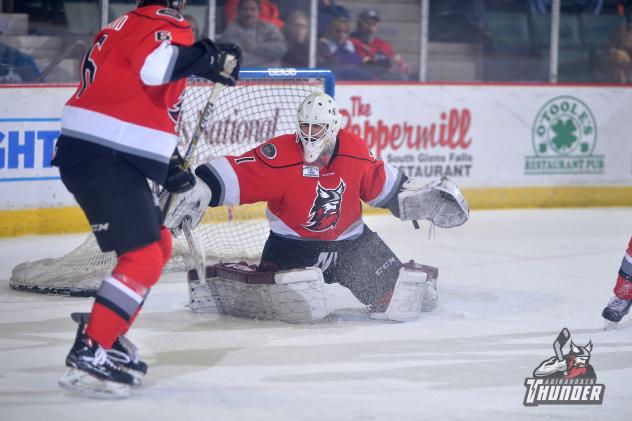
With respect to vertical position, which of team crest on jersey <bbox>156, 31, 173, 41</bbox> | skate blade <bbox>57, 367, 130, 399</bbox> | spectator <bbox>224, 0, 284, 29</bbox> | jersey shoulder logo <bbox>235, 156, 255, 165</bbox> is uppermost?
spectator <bbox>224, 0, 284, 29</bbox>

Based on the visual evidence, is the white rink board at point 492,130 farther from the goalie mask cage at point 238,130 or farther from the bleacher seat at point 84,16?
the bleacher seat at point 84,16

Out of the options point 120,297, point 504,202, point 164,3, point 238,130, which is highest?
point 164,3

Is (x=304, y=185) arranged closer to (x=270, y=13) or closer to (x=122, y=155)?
(x=122, y=155)

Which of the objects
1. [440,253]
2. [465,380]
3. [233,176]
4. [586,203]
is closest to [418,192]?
[233,176]

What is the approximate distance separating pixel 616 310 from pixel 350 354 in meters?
1.15

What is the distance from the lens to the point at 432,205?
15.1ft

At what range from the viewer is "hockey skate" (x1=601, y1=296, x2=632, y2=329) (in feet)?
14.3

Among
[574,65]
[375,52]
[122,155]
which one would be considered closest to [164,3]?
[122,155]

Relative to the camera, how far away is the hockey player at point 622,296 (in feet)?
14.2

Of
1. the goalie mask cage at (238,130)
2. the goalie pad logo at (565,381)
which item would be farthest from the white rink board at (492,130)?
the goalie pad logo at (565,381)

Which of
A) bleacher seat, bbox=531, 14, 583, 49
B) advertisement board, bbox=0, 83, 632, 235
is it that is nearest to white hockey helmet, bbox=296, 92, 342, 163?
advertisement board, bbox=0, 83, 632, 235

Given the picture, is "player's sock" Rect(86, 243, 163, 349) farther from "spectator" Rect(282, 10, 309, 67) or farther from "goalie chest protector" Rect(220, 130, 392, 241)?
"spectator" Rect(282, 10, 309, 67)

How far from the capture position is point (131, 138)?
10.8 ft

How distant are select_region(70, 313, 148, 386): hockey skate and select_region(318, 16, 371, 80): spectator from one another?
4.25 meters
